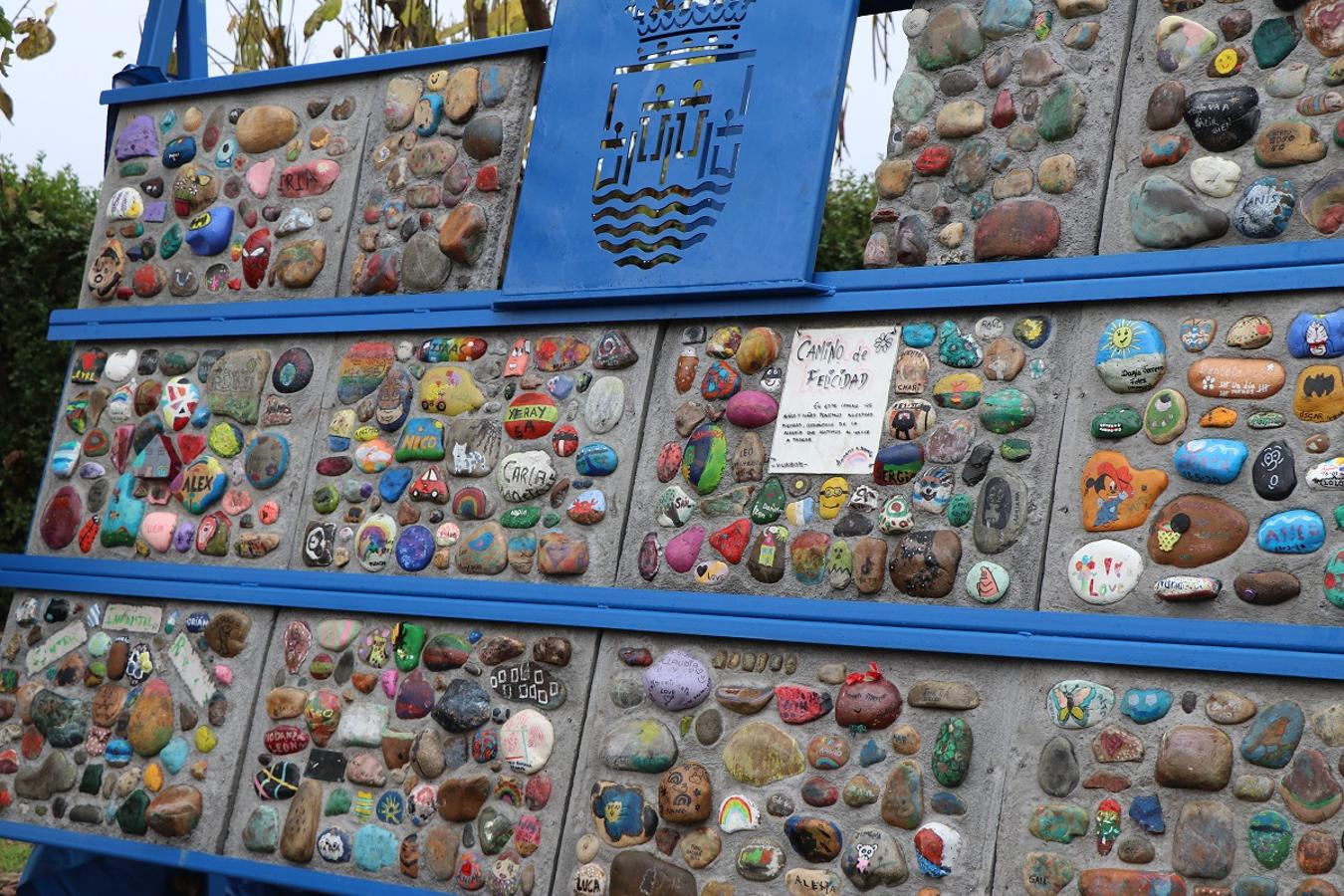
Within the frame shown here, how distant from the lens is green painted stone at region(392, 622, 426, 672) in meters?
4.12

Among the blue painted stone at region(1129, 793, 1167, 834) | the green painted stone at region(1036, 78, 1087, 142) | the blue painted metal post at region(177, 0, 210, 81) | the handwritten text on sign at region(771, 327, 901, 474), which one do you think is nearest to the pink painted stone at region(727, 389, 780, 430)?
the handwritten text on sign at region(771, 327, 901, 474)

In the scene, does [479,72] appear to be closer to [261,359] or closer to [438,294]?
[438,294]

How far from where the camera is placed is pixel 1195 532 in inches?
124

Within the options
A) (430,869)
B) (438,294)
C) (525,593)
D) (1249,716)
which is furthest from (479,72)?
(1249,716)

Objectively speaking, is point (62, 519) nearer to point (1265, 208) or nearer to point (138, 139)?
point (138, 139)

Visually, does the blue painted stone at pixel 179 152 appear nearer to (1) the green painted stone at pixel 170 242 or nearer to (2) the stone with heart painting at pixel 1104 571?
(1) the green painted stone at pixel 170 242

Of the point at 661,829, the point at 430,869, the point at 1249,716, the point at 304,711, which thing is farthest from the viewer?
the point at 304,711

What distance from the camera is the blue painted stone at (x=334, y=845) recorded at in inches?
160

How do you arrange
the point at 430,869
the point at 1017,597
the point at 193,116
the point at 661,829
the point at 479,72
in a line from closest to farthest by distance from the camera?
1. the point at 1017,597
2. the point at 661,829
3. the point at 430,869
4. the point at 479,72
5. the point at 193,116

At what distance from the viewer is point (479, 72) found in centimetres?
453

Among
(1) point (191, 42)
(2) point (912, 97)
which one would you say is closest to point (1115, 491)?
(2) point (912, 97)

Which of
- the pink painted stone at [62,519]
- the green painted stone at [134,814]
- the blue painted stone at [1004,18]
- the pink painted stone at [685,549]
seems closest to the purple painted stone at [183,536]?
the pink painted stone at [62,519]

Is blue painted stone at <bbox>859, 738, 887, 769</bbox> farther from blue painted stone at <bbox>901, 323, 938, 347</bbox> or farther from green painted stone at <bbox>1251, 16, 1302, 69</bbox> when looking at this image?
green painted stone at <bbox>1251, 16, 1302, 69</bbox>

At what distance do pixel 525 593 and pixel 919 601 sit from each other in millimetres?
974
